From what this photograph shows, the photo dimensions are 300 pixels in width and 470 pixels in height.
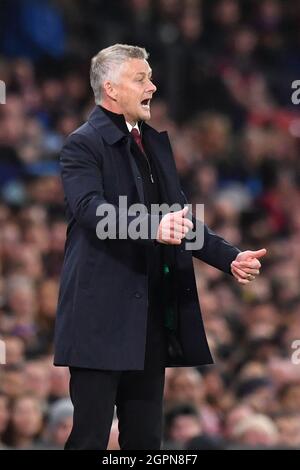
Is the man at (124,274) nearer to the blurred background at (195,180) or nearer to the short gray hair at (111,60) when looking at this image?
the short gray hair at (111,60)

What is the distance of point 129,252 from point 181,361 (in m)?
0.36

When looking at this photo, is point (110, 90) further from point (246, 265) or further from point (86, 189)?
point (246, 265)

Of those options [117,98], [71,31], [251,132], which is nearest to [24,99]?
[71,31]

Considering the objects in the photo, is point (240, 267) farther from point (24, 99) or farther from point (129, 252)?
point (24, 99)

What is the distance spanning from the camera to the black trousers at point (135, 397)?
362 cm

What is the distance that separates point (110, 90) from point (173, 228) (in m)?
0.56

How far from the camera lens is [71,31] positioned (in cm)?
920

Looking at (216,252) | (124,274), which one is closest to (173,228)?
(124,274)

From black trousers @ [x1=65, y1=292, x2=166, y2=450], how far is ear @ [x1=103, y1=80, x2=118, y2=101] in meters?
0.63

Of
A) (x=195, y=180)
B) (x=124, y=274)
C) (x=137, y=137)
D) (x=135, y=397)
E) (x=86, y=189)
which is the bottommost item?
(x=135, y=397)

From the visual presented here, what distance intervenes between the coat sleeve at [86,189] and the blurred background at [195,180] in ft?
5.56

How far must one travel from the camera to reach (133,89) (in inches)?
148

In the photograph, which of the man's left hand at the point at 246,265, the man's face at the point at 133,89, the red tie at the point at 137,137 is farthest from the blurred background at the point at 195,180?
the man's face at the point at 133,89

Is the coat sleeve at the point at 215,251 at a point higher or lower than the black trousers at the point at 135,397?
higher
